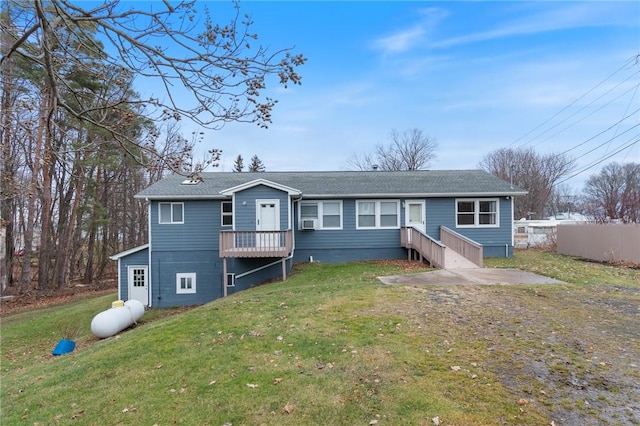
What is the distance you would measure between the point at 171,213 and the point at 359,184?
8.63 metres

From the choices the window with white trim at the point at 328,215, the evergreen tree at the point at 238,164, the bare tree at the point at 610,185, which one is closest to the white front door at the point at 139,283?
the window with white trim at the point at 328,215

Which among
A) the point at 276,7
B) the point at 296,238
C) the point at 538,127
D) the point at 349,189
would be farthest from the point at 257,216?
the point at 538,127

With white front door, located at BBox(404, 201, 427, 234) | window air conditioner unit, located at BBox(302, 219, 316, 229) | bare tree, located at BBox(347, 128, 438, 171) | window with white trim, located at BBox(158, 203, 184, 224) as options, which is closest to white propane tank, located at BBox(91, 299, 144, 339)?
window with white trim, located at BBox(158, 203, 184, 224)

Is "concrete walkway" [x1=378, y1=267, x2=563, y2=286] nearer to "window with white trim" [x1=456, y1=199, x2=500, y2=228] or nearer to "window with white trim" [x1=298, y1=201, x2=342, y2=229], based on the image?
"window with white trim" [x1=456, y1=199, x2=500, y2=228]

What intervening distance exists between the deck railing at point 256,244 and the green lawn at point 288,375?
19.6 ft

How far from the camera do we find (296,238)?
54.4 ft

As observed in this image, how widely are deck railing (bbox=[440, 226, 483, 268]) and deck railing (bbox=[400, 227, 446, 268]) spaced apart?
1226 mm

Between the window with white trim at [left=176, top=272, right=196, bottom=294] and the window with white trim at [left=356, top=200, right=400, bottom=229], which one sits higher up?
the window with white trim at [left=356, top=200, right=400, bottom=229]

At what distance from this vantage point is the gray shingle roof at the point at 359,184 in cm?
1631

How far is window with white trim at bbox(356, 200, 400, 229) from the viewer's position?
16.7m

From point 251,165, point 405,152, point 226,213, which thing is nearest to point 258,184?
point 226,213

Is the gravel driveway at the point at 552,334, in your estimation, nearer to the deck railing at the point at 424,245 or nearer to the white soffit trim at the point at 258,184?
the deck railing at the point at 424,245

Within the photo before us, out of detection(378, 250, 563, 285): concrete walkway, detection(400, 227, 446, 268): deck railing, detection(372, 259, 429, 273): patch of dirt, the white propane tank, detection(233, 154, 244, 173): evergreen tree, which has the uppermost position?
detection(233, 154, 244, 173): evergreen tree

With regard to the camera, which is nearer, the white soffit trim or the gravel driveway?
the gravel driveway
